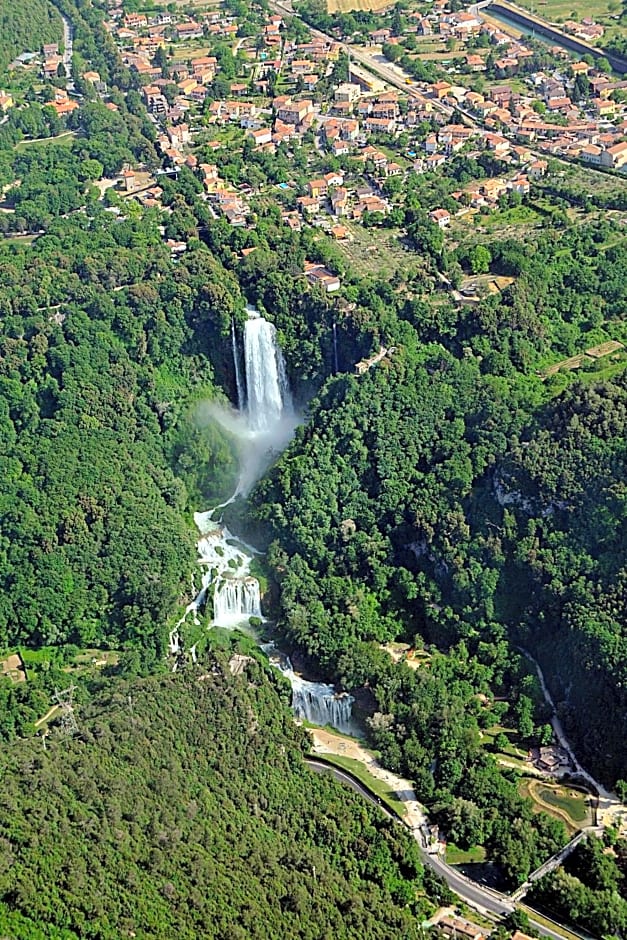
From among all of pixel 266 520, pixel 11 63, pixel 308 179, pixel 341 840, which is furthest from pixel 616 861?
pixel 11 63

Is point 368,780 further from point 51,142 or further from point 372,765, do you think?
point 51,142

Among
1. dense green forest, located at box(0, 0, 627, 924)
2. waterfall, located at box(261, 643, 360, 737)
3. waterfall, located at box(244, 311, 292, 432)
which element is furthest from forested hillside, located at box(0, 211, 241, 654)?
waterfall, located at box(261, 643, 360, 737)

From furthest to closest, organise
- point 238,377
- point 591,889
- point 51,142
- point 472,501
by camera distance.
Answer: point 51,142, point 238,377, point 472,501, point 591,889

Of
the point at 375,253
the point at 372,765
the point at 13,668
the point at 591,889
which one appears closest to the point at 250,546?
the point at 13,668

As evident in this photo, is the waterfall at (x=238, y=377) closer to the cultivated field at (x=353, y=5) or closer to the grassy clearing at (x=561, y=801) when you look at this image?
the grassy clearing at (x=561, y=801)

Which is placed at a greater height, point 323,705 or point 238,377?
point 238,377

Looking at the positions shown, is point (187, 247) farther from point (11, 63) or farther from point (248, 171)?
point (11, 63)
